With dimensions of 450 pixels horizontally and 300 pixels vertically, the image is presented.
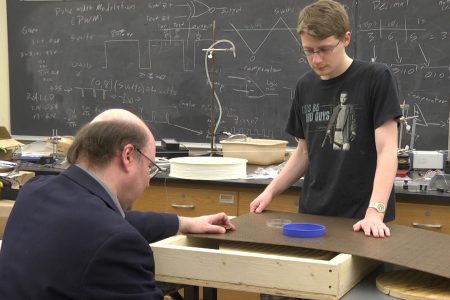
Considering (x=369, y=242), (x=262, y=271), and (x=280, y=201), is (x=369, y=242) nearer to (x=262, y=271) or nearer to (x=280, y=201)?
(x=262, y=271)

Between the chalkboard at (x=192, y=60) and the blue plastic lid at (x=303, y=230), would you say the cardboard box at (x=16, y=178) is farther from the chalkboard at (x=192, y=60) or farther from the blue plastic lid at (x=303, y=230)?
the chalkboard at (x=192, y=60)

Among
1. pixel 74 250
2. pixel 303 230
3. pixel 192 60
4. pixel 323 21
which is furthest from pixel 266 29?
pixel 74 250

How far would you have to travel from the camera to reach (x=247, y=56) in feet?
13.9

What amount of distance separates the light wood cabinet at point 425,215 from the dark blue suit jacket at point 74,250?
1.71 metres

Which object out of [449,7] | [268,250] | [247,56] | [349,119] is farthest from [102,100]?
[268,250]

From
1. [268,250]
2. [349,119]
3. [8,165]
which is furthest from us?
[8,165]

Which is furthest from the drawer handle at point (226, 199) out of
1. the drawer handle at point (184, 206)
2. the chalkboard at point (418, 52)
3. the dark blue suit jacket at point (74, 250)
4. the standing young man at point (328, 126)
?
the dark blue suit jacket at point (74, 250)

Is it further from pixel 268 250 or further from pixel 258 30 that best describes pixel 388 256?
pixel 258 30

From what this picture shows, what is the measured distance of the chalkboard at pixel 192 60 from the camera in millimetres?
3840

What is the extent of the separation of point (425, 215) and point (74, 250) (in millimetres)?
1887

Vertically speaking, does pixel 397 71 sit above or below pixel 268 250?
above

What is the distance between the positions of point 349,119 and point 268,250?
0.66 metres

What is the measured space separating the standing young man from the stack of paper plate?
74 cm

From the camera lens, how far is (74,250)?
1.19 meters
